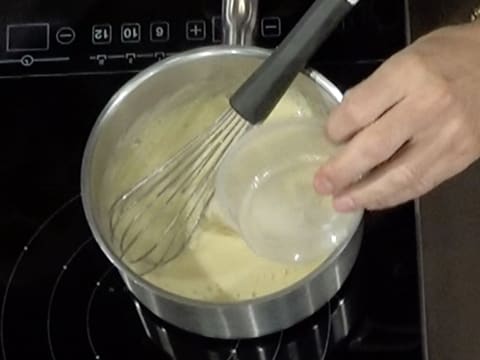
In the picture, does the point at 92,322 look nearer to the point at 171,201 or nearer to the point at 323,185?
the point at 171,201

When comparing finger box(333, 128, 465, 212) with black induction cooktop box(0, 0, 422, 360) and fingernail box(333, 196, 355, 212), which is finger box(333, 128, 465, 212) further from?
black induction cooktop box(0, 0, 422, 360)

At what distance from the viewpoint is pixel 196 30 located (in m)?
1.01

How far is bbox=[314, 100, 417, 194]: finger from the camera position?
2.60ft

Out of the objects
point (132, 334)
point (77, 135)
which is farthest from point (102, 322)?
point (77, 135)

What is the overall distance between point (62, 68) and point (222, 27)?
0.14 metres

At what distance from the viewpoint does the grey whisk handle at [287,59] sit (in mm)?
808

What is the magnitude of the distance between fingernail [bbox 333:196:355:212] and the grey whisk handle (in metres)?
0.07

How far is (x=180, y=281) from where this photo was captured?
90 cm

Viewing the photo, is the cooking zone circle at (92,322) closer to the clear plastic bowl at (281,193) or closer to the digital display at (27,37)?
the clear plastic bowl at (281,193)

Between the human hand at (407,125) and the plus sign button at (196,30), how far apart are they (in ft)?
0.75

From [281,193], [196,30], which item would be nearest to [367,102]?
[281,193]

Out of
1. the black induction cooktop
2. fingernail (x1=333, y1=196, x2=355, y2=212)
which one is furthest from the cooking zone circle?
fingernail (x1=333, y1=196, x2=355, y2=212)

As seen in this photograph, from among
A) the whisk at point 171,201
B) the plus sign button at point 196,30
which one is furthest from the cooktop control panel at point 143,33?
the whisk at point 171,201

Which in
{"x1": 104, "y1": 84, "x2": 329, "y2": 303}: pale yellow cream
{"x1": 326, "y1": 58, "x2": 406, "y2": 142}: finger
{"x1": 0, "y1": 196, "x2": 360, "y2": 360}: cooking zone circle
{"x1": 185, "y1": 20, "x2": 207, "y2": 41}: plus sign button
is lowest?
{"x1": 0, "y1": 196, "x2": 360, "y2": 360}: cooking zone circle
